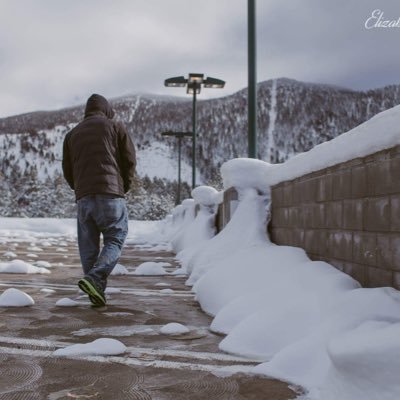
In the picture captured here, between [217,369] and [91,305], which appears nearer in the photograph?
[217,369]

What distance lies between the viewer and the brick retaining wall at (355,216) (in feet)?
9.57

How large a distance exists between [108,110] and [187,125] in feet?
429

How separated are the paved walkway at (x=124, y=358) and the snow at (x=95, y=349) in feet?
0.18

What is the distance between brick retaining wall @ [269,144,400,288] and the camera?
9.57 ft

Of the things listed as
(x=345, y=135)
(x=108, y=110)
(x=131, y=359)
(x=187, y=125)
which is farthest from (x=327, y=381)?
(x=187, y=125)

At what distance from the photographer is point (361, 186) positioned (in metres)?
3.33

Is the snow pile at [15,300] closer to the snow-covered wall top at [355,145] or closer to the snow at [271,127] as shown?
the snow-covered wall top at [355,145]

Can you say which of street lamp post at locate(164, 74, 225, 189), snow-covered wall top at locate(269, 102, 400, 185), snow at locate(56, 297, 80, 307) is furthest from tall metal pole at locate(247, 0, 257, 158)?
street lamp post at locate(164, 74, 225, 189)

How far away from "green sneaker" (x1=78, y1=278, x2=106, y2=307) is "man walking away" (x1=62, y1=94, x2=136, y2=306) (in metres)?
0.18

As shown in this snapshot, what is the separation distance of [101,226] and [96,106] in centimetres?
115

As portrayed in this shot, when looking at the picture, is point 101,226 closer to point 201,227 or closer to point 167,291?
point 167,291

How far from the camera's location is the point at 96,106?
4.88 metres

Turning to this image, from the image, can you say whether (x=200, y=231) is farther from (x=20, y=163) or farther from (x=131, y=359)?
(x=20, y=163)

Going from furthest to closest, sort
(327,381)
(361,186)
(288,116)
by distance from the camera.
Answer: (288,116), (361,186), (327,381)
